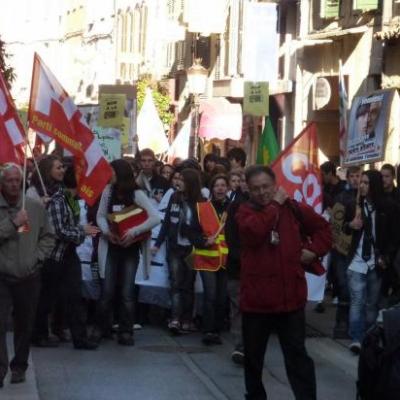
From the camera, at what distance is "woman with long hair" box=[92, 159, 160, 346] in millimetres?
13094

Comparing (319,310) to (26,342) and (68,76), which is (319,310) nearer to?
(26,342)

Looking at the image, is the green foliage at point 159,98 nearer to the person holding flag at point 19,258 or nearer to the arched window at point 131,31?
the arched window at point 131,31

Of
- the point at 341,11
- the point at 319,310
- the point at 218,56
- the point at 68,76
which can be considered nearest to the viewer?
the point at 319,310

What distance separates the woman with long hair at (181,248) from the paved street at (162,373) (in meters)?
0.48

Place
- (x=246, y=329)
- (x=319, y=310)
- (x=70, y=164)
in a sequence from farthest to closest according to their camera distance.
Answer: (x=319, y=310), (x=70, y=164), (x=246, y=329)

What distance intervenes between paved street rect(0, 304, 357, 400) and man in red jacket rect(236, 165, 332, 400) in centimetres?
147

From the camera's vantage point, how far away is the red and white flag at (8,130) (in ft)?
37.6

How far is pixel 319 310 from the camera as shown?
16.5 meters

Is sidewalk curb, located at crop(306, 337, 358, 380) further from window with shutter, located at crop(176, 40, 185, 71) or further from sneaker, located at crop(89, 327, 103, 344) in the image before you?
window with shutter, located at crop(176, 40, 185, 71)

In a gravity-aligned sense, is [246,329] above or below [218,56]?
below

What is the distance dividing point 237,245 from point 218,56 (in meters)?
30.8

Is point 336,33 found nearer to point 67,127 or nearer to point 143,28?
point 67,127

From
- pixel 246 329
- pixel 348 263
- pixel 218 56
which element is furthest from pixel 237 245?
pixel 218 56

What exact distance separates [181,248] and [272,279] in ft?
17.6
